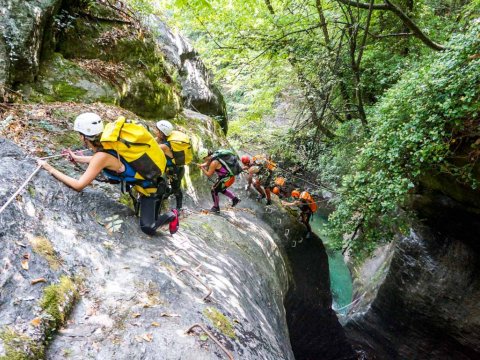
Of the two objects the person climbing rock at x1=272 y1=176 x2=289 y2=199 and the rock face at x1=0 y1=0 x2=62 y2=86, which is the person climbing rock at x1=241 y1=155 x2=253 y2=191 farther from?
the rock face at x1=0 y1=0 x2=62 y2=86

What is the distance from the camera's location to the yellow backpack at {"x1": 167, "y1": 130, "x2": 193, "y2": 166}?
620 cm

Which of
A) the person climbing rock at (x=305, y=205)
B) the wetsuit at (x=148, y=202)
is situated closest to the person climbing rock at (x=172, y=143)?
the wetsuit at (x=148, y=202)

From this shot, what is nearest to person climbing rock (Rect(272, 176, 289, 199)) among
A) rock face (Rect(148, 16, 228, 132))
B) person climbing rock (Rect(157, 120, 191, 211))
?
rock face (Rect(148, 16, 228, 132))

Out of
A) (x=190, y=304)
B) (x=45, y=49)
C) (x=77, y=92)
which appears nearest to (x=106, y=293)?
(x=190, y=304)

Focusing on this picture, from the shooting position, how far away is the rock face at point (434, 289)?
884 centimetres

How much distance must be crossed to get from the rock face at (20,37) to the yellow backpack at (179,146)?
274 cm

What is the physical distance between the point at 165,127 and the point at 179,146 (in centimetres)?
45

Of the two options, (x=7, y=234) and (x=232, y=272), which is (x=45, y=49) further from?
(x=232, y=272)

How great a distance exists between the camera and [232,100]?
99.5 ft

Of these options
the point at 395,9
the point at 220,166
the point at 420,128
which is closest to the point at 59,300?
the point at 220,166

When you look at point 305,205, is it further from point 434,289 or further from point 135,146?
point 135,146

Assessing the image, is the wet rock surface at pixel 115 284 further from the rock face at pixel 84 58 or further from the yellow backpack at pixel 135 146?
the rock face at pixel 84 58

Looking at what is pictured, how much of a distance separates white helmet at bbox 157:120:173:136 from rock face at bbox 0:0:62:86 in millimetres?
2479

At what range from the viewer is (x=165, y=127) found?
6.04 meters
